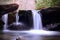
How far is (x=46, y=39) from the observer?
3.99 meters

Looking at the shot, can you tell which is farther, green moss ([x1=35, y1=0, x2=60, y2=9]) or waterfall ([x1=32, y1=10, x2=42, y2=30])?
waterfall ([x1=32, y1=10, x2=42, y2=30])

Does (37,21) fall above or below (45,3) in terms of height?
below

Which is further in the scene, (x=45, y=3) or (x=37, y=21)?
(x=37, y=21)

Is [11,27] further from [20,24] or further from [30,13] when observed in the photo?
[30,13]

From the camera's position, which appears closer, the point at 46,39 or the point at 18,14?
the point at 46,39

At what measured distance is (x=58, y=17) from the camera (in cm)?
418

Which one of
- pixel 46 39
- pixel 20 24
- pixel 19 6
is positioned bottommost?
pixel 46 39

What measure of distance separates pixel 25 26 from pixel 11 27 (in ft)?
0.90

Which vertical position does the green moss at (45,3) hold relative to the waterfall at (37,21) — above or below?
above

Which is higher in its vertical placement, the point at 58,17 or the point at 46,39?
the point at 58,17

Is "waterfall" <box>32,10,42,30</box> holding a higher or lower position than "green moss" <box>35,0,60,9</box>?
lower

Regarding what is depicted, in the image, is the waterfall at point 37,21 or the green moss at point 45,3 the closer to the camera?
the green moss at point 45,3

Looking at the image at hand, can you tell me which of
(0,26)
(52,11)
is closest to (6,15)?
(0,26)

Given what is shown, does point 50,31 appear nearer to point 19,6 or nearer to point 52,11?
point 52,11
